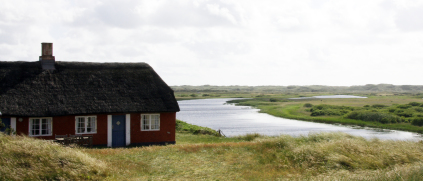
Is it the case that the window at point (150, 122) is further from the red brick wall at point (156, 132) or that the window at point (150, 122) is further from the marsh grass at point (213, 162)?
the marsh grass at point (213, 162)

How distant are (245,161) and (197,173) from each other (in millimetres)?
3068

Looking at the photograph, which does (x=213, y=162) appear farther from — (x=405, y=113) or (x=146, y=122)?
(x=405, y=113)

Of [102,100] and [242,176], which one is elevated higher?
[102,100]

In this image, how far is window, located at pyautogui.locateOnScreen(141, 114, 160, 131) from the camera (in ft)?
73.2

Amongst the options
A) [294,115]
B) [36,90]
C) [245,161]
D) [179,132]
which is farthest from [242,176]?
[294,115]

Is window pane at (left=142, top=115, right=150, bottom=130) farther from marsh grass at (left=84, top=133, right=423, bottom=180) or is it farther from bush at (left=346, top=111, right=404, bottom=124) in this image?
bush at (left=346, top=111, right=404, bottom=124)

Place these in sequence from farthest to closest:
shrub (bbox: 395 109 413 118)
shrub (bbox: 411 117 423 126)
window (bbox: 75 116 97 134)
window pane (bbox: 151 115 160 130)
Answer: shrub (bbox: 395 109 413 118) → shrub (bbox: 411 117 423 126) → window pane (bbox: 151 115 160 130) → window (bbox: 75 116 97 134)

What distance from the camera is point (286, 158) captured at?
15.6 metres

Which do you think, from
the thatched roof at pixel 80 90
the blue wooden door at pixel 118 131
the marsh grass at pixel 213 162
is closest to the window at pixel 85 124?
the thatched roof at pixel 80 90

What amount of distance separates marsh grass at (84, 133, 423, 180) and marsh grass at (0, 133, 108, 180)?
0.85 m

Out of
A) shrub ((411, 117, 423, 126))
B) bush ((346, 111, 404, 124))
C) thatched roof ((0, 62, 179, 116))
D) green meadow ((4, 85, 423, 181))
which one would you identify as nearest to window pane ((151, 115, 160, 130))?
thatched roof ((0, 62, 179, 116))

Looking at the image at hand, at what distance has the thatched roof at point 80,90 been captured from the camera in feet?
65.9

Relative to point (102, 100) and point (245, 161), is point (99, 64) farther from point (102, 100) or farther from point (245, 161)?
point (245, 161)

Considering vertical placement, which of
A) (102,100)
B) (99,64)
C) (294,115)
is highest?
(99,64)
